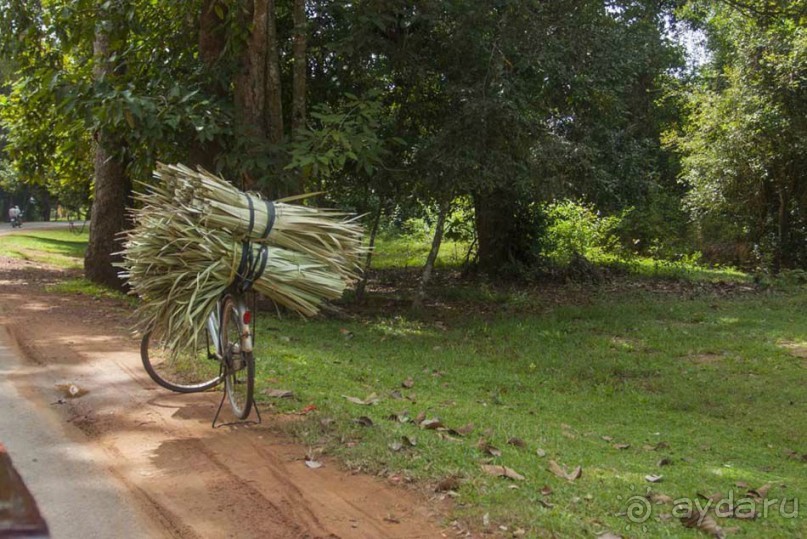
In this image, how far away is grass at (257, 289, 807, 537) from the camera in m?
4.93

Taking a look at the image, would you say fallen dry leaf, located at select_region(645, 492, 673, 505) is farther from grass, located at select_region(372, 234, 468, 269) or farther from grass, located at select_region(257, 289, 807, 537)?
grass, located at select_region(372, 234, 468, 269)

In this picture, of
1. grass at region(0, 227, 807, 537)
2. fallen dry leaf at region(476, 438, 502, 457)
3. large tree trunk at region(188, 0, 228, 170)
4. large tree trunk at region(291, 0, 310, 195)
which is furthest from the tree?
fallen dry leaf at region(476, 438, 502, 457)

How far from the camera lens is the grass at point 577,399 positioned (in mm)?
4926

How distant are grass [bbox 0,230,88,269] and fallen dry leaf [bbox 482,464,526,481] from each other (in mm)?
18731

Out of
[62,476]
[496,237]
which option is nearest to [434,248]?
[496,237]

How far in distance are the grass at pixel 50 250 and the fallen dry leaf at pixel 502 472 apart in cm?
1873

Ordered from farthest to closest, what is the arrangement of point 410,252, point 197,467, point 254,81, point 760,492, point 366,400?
point 410,252 < point 254,81 < point 366,400 < point 760,492 < point 197,467

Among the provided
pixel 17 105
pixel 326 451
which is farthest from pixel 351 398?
pixel 17 105

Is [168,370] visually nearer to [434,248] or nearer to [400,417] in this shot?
[400,417]

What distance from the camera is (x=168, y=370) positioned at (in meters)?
7.42

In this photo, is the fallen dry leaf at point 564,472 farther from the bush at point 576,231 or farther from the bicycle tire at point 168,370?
the bush at point 576,231

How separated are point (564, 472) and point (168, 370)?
3.92 m

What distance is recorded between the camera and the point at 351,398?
7004mm

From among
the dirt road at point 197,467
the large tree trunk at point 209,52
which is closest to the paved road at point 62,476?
the dirt road at point 197,467
